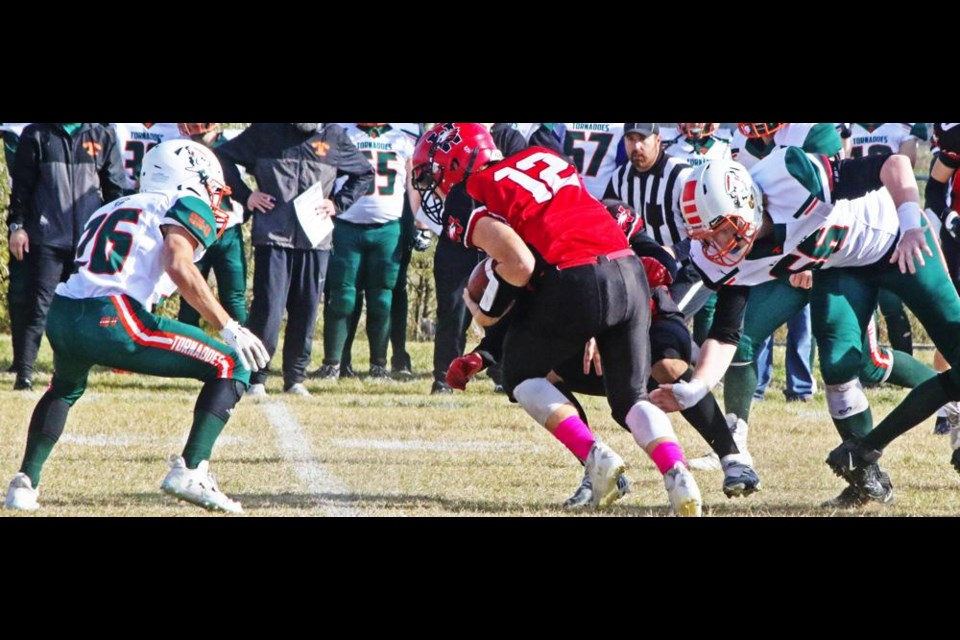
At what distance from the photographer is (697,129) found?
286 inches

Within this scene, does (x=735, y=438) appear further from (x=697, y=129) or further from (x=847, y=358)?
(x=697, y=129)

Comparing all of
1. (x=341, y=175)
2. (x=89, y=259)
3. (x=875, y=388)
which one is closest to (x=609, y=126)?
(x=341, y=175)

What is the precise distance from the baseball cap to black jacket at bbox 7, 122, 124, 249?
2.81 meters

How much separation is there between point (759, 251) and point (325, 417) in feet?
9.29

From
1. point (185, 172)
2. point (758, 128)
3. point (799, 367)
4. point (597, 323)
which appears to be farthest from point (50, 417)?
point (799, 367)

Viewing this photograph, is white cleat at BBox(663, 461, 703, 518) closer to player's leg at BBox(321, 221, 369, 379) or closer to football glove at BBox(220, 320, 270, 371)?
football glove at BBox(220, 320, 270, 371)

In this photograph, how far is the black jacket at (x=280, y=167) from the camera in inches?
301

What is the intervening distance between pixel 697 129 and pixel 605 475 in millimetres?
3477

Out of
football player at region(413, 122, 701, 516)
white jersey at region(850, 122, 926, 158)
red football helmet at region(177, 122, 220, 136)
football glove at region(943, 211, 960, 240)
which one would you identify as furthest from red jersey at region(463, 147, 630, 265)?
white jersey at region(850, 122, 926, 158)

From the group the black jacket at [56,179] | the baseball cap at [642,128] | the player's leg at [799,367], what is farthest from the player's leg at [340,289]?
the player's leg at [799,367]

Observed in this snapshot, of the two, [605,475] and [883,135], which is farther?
[883,135]

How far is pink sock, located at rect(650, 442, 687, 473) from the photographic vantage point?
4.23 m

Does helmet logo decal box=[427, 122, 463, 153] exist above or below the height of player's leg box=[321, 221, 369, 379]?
above

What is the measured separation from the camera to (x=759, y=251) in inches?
192
